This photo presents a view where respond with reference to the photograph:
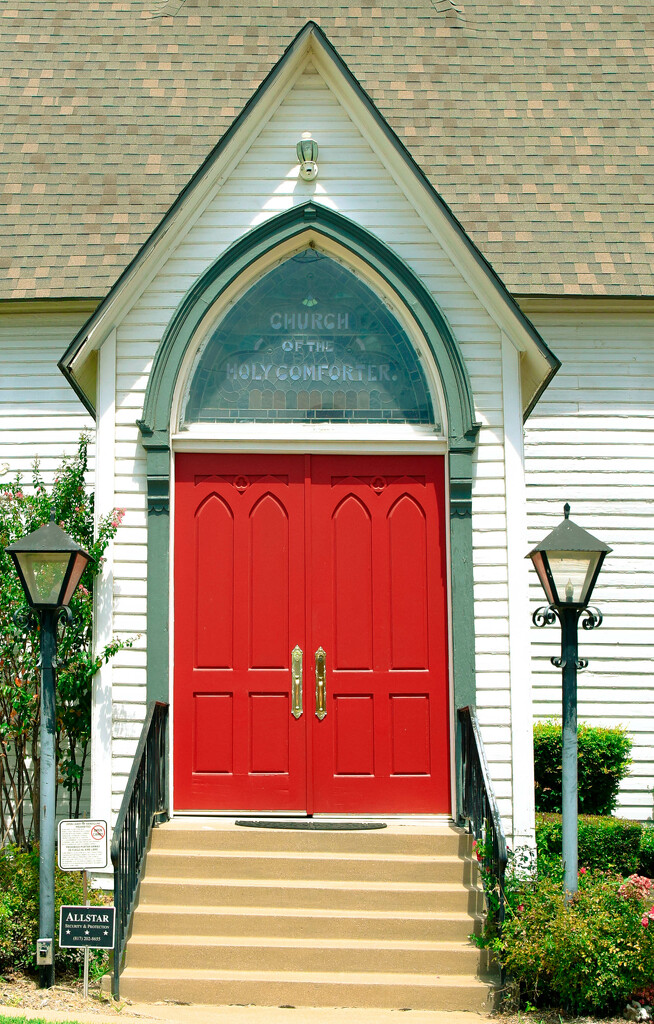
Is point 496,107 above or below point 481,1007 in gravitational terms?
above

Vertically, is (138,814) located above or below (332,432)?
below

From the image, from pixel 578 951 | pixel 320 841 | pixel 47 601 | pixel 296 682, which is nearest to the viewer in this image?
pixel 578 951

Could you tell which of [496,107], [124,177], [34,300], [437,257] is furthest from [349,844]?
[496,107]

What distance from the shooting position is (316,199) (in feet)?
25.3

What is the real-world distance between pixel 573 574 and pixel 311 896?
261 centimetres

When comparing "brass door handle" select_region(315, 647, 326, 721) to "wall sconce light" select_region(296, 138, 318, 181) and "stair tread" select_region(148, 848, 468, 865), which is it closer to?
"stair tread" select_region(148, 848, 468, 865)

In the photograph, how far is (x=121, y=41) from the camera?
11.8m

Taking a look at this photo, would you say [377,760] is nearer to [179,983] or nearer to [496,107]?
[179,983]

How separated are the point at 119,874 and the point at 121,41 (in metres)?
9.60

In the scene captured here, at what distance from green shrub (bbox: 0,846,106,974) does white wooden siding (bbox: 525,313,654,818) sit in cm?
464

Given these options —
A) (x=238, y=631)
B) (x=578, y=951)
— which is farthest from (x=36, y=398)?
(x=578, y=951)

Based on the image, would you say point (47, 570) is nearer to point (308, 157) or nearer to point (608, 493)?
point (308, 157)

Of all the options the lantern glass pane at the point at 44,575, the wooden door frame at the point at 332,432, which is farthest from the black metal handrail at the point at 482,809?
the lantern glass pane at the point at 44,575

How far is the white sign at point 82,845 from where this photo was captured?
6.32 m
